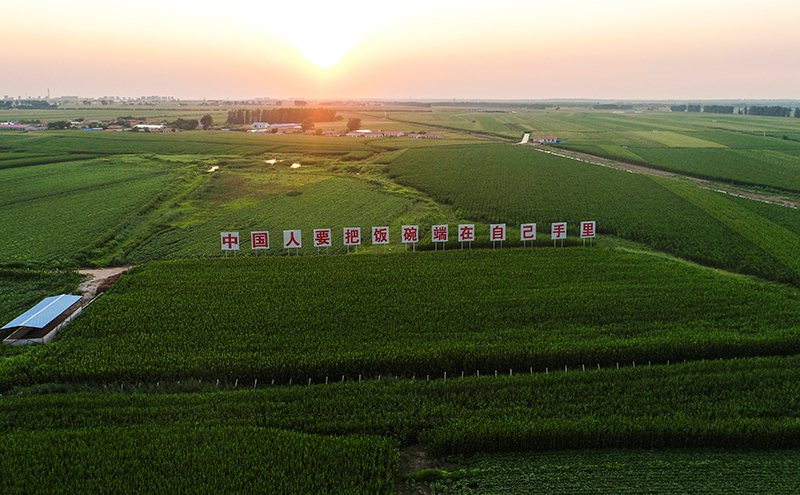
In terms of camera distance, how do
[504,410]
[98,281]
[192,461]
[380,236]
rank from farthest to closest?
[380,236], [98,281], [504,410], [192,461]

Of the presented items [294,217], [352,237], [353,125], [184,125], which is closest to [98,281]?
[352,237]

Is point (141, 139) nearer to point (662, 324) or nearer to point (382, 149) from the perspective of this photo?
point (382, 149)

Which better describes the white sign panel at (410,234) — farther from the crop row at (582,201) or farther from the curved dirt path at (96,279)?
the curved dirt path at (96,279)

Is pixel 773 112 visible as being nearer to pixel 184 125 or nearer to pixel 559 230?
pixel 559 230

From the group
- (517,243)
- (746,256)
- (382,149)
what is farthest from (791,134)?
(517,243)

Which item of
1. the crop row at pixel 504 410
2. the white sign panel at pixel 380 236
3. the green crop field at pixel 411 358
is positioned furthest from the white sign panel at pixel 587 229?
the crop row at pixel 504 410

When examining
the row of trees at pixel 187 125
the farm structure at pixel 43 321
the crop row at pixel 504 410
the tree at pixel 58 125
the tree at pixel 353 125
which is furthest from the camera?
the tree at pixel 353 125
